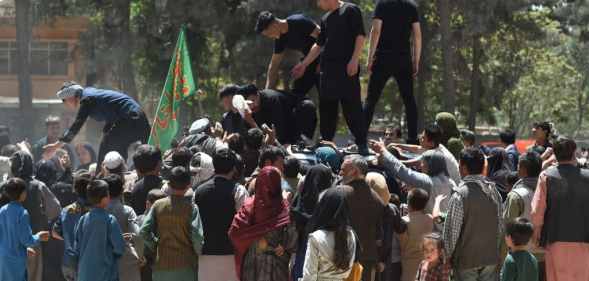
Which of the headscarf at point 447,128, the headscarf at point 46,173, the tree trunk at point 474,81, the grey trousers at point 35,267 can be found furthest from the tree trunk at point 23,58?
the grey trousers at point 35,267

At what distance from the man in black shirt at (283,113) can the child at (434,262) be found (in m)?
3.68

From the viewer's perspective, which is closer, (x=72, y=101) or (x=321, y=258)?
(x=321, y=258)

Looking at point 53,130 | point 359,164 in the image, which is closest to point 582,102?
point 53,130

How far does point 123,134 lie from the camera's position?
1234 cm

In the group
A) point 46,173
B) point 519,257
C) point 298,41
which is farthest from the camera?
point 298,41

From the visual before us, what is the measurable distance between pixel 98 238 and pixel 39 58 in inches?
1919

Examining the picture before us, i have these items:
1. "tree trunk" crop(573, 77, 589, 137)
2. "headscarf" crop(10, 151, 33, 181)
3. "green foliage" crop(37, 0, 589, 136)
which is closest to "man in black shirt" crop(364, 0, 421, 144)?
"headscarf" crop(10, 151, 33, 181)

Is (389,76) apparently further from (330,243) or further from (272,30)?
(330,243)

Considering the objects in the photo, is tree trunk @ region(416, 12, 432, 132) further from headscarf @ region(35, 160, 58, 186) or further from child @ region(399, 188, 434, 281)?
child @ region(399, 188, 434, 281)

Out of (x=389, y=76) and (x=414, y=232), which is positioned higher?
(x=389, y=76)

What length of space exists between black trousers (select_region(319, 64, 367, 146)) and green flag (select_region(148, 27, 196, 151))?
6.10 ft

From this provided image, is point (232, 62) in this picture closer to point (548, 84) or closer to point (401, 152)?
point (401, 152)

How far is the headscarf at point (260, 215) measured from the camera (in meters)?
8.52

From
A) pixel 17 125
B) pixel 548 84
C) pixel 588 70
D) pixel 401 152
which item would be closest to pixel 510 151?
pixel 401 152
